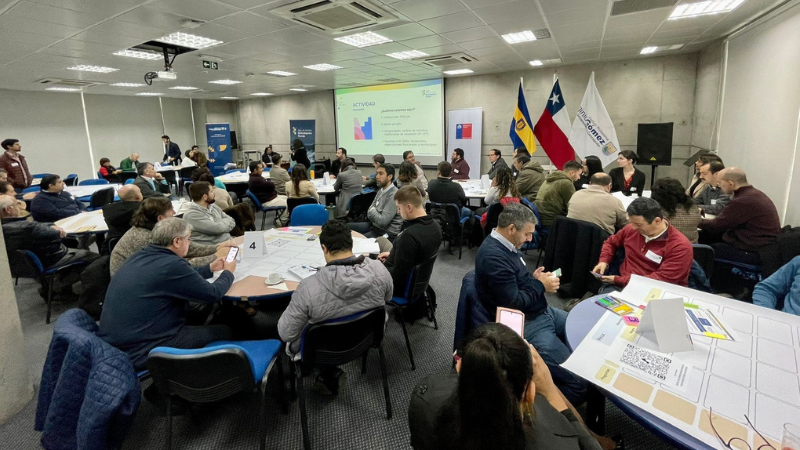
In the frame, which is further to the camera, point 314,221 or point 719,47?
point 719,47

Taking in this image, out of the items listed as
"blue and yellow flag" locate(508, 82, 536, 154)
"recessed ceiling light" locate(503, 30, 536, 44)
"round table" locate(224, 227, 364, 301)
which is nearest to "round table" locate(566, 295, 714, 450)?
"round table" locate(224, 227, 364, 301)

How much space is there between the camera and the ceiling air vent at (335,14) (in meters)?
3.81

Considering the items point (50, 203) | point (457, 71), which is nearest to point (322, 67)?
point (457, 71)

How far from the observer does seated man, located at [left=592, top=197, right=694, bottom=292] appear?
2.32m

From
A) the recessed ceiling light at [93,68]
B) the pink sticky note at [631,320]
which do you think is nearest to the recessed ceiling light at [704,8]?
the pink sticky note at [631,320]

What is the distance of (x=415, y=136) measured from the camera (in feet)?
33.2

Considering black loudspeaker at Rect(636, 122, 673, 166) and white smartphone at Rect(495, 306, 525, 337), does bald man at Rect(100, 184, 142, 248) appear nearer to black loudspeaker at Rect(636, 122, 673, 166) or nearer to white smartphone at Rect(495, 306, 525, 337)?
white smartphone at Rect(495, 306, 525, 337)

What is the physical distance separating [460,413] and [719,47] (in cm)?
762

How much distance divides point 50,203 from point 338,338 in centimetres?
515

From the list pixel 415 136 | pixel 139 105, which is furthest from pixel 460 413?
pixel 139 105

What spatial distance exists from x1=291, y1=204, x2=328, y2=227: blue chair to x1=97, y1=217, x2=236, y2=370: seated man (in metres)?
2.17

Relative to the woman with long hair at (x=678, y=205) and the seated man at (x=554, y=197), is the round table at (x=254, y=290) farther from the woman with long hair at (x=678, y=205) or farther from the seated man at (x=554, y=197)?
the seated man at (x=554, y=197)

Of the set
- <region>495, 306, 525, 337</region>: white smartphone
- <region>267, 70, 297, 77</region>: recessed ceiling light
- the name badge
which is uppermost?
<region>267, 70, 297, 77</region>: recessed ceiling light

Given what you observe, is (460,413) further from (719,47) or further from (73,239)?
(719,47)
